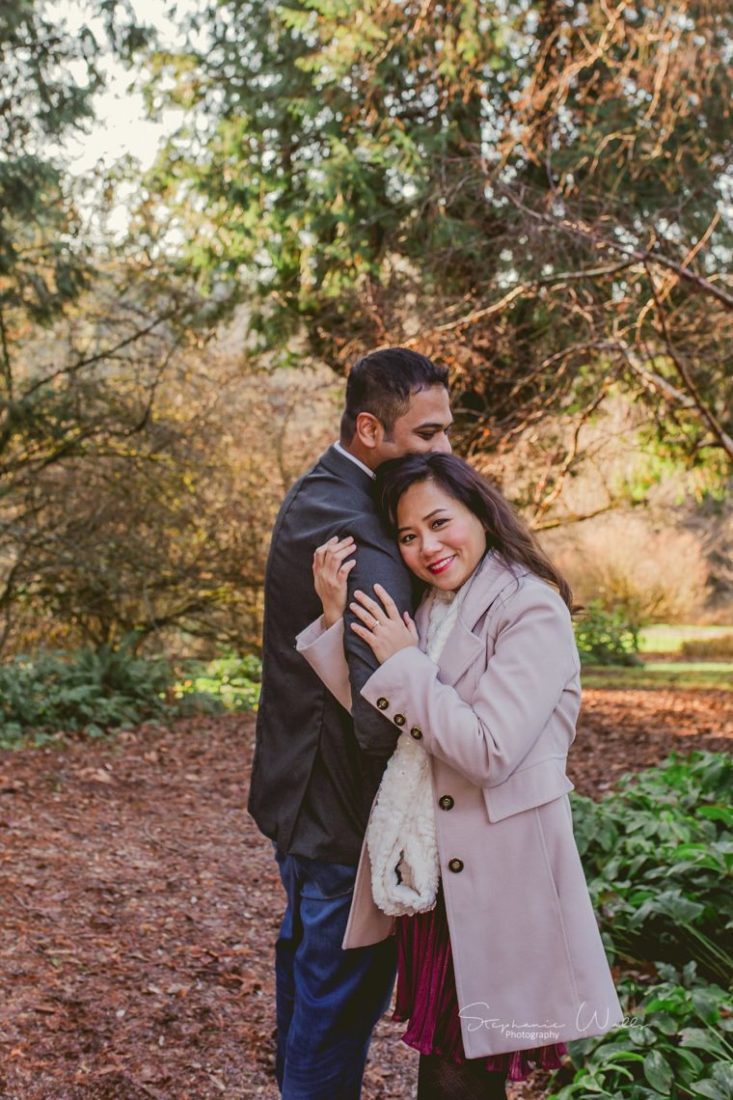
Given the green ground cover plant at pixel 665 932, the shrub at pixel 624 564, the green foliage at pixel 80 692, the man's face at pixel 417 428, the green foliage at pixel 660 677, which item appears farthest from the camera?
the shrub at pixel 624 564

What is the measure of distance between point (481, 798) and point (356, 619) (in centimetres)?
42

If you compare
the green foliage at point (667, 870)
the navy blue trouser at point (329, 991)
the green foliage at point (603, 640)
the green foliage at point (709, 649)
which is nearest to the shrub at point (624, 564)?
the green foliage at point (709, 649)

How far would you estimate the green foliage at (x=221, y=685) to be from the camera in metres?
9.58

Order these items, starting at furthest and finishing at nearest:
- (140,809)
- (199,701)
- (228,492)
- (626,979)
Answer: (228,492)
(199,701)
(140,809)
(626,979)

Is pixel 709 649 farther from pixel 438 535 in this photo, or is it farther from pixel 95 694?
pixel 438 535

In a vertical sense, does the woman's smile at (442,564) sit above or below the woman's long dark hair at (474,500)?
below

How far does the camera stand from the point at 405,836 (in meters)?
1.99

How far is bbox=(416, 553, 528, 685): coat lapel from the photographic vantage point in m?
2.00

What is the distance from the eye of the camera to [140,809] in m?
6.24

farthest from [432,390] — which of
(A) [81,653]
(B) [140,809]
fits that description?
(A) [81,653]

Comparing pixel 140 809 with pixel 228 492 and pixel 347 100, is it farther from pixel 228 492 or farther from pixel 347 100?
pixel 347 100

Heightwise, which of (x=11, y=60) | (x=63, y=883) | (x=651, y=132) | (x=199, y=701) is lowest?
(x=63, y=883)

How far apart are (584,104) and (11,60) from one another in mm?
4697

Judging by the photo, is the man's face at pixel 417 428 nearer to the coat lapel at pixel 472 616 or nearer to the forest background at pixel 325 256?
the coat lapel at pixel 472 616
